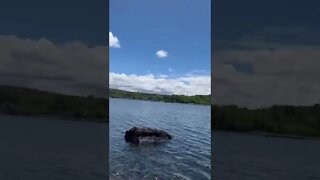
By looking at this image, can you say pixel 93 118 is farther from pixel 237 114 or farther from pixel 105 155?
pixel 237 114

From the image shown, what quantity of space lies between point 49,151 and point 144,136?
12.0 m

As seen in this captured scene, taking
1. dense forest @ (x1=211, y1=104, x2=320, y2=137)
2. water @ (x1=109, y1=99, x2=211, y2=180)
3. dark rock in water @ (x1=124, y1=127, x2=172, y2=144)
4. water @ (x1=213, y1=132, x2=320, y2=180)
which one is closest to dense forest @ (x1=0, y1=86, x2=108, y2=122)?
dense forest @ (x1=211, y1=104, x2=320, y2=137)

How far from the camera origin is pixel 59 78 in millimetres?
9883

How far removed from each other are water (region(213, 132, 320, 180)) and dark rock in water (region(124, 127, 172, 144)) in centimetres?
965

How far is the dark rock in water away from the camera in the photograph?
21.0 metres

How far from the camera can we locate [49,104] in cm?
1012

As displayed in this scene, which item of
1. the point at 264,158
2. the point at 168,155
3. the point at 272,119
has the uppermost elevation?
the point at 272,119

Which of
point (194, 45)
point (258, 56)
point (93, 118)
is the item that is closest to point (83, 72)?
point (93, 118)

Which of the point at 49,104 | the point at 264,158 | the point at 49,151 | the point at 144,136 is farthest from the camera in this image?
the point at 144,136

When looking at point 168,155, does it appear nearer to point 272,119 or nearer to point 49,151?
point 272,119

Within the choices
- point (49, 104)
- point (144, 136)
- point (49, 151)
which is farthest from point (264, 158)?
point (144, 136)

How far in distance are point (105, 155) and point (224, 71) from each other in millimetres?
4184

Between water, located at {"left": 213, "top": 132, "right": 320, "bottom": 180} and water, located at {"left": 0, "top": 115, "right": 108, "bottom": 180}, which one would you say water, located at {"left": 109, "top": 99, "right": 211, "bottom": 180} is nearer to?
water, located at {"left": 213, "top": 132, "right": 320, "bottom": 180}

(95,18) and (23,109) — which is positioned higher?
(95,18)
